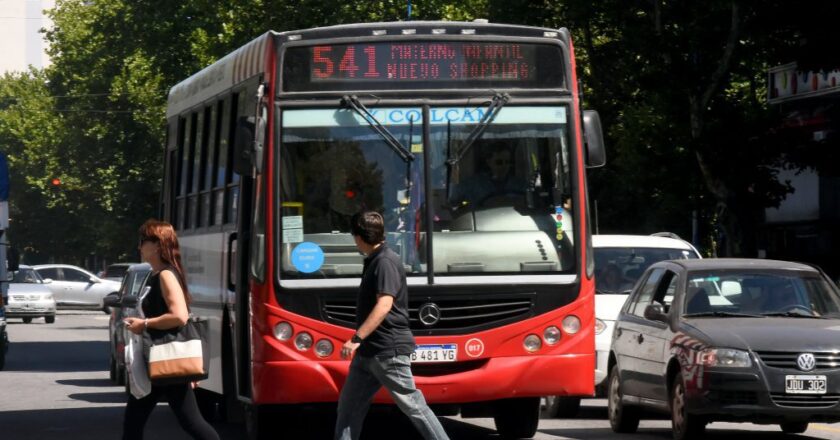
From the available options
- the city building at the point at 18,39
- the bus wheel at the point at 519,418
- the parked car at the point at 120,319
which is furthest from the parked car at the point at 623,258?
the city building at the point at 18,39

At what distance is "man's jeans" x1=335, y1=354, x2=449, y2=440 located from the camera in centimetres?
1054

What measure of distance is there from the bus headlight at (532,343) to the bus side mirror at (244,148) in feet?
7.30

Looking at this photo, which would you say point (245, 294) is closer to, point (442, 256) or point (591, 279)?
point (442, 256)

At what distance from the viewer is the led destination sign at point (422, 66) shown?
42.0ft

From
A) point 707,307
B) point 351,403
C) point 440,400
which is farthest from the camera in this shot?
point 707,307

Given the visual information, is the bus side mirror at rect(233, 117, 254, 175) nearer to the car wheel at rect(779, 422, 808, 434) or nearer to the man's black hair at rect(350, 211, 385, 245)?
the man's black hair at rect(350, 211, 385, 245)

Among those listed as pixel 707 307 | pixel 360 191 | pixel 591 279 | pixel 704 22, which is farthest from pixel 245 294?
pixel 704 22

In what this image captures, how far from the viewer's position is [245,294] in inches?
513

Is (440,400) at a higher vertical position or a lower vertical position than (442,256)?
lower

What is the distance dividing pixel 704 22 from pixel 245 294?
2080 cm

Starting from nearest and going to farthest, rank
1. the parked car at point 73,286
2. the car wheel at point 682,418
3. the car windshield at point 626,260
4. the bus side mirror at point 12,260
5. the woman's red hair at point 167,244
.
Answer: the woman's red hair at point 167,244 < the car wheel at point 682,418 < the car windshield at point 626,260 < the bus side mirror at point 12,260 < the parked car at point 73,286

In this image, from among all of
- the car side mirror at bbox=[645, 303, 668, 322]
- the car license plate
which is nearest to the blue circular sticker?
the car side mirror at bbox=[645, 303, 668, 322]

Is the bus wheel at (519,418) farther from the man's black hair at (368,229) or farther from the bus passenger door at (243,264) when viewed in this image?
the man's black hair at (368,229)

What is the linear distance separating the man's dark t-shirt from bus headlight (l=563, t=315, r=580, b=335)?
2335 millimetres
